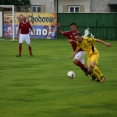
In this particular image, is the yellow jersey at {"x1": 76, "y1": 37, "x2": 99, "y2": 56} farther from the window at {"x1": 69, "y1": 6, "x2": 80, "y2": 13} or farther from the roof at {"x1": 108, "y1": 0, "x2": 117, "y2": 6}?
the window at {"x1": 69, "y1": 6, "x2": 80, "y2": 13}

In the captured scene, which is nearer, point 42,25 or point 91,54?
point 91,54

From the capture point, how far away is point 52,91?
51.3ft

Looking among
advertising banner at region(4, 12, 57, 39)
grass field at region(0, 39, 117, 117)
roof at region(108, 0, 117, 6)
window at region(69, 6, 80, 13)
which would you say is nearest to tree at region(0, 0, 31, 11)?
advertising banner at region(4, 12, 57, 39)

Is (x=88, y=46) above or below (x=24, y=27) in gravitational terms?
below

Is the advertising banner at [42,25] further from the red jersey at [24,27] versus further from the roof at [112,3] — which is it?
the red jersey at [24,27]

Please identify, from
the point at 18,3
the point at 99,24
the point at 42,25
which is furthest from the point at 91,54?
the point at 18,3

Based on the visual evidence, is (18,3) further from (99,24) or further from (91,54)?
(91,54)

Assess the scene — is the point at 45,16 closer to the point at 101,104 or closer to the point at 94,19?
the point at 94,19

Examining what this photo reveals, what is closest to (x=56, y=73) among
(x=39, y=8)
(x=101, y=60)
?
(x=101, y=60)

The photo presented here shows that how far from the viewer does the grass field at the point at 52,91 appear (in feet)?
41.2

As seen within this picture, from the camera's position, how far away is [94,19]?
45438 millimetres

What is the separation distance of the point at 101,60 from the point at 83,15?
64.4 ft

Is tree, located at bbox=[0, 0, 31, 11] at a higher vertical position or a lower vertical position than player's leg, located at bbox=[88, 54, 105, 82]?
higher

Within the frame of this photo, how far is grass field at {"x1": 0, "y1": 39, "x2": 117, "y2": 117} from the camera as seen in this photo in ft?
41.2
